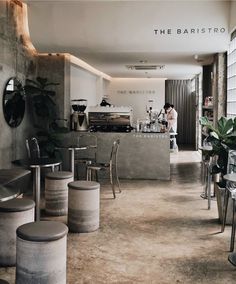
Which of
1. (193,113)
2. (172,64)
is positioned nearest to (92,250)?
(172,64)

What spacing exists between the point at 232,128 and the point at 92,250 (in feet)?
7.59

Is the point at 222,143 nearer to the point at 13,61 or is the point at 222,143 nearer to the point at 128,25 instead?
the point at 128,25

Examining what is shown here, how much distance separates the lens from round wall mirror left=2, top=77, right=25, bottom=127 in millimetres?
6586

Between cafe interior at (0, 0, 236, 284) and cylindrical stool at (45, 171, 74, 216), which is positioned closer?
cafe interior at (0, 0, 236, 284)

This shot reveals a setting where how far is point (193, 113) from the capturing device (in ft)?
50.6

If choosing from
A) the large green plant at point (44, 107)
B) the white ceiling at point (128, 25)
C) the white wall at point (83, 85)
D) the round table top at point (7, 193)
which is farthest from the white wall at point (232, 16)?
the round table top at point (7, 193)

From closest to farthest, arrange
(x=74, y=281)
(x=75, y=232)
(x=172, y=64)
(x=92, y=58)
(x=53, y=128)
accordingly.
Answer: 1. (x=74, y=281)
2. (x=75, y=232)
3. (x=53, y=128)
4. (x=92, y=58)
5. (x=172, y=64)

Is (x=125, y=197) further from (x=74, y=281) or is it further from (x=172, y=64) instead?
(x=172, y=64)

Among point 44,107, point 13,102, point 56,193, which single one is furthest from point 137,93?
point 56,193

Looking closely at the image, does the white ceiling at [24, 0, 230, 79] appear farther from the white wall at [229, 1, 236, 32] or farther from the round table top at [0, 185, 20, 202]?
the round table top at [0, 185, 20, 202]

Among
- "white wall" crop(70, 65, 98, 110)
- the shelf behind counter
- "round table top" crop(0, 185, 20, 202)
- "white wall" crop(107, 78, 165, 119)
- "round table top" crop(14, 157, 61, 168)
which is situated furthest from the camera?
"white wall" crop(107, 78, 165, 119)

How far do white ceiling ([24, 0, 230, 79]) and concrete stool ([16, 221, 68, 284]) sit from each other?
501cm

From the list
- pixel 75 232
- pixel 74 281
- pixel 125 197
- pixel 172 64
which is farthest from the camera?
pixel 172 64

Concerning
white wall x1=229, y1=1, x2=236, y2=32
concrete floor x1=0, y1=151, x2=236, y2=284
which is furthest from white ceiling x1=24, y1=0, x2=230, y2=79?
concrete floor x1=0, y1=151, x2=236, y2=284
